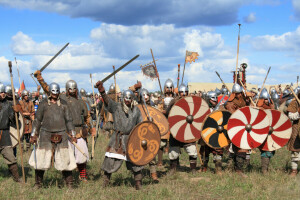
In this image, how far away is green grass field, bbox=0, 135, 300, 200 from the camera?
6.02 meters

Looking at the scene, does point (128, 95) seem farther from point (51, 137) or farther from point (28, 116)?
point (28, 116)

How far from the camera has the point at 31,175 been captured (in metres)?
7.83

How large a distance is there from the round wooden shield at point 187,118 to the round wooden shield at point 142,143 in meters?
1.17

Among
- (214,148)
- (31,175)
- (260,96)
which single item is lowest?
(31,175)

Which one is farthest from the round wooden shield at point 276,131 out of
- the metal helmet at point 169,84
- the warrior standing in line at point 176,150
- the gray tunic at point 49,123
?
the gray tunic at point 49,123

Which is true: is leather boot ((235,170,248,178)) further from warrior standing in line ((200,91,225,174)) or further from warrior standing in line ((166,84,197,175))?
warrior standing in line ((166,84,197,175))

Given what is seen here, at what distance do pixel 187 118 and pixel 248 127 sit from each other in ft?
3.93

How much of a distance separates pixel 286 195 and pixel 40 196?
393 centimetres

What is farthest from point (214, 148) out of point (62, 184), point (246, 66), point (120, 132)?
point (246, 66)

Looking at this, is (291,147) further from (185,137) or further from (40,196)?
(40,196)

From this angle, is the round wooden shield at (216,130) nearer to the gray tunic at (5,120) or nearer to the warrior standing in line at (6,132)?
the warrior standing in line at (6,132)

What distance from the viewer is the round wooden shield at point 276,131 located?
7422 millimetres

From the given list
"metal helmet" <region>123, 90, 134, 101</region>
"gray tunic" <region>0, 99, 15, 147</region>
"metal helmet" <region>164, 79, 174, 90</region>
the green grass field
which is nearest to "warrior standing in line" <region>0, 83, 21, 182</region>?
"gray tunic" <region>0, 99, 15, 147</region>

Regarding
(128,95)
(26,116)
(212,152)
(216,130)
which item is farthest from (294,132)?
(26,116)
